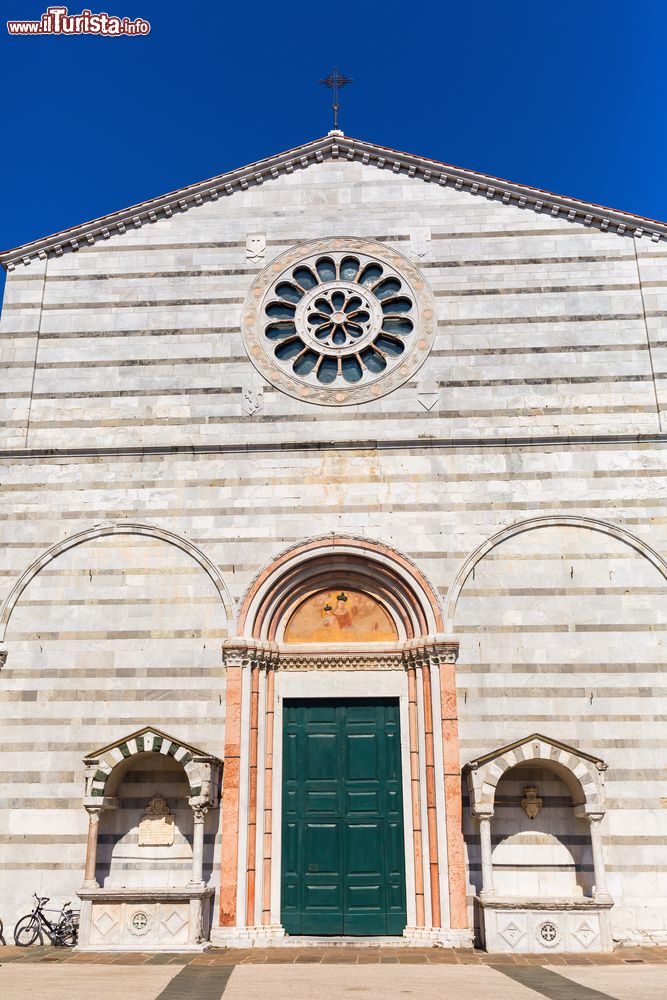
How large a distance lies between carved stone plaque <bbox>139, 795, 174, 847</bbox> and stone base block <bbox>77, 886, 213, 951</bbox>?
2.73ft

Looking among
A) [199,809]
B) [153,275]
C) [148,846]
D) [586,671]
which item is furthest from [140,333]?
[586,671]

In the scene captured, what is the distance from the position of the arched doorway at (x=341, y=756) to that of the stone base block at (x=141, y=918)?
0.49 metres

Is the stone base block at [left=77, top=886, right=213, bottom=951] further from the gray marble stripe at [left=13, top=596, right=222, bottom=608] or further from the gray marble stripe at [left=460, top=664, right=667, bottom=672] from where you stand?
the gray marble stripe at [left=460, top=664, right=667, bottom=672]

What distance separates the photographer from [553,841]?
1202 centimetres

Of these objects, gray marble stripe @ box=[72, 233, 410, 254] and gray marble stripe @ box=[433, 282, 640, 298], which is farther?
gray marble stripe @ box=[72, 233, 410, 254]

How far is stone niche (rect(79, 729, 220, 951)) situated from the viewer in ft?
37.0

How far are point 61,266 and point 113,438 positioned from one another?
3430mm

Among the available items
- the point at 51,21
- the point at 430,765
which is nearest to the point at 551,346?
the point at 430,765

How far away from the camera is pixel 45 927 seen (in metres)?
11.6

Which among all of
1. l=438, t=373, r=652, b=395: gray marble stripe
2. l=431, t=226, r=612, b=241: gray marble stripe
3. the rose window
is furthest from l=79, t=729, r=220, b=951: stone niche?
l=431, t=226, r=612, b=241: gray marble stripe

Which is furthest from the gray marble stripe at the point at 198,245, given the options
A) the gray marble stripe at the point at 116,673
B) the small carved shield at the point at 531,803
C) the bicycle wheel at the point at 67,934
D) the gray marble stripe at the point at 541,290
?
the bicycle wheel at the point at 67,934

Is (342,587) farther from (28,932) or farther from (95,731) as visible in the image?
(28,932)

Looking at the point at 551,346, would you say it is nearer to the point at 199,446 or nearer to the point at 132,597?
the point at 199,446

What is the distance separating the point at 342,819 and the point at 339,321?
25.4ft
